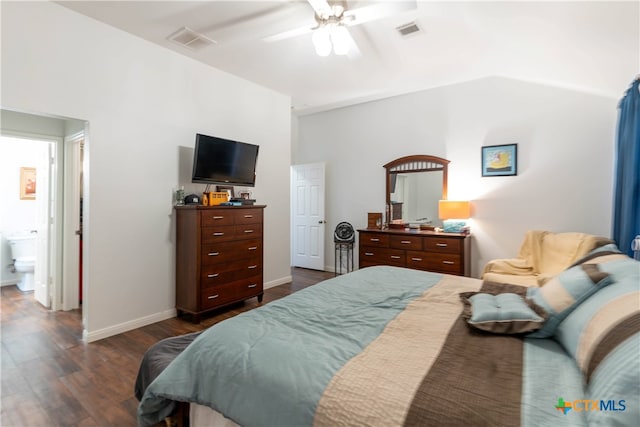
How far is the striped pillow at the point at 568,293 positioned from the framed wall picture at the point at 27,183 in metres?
6.56

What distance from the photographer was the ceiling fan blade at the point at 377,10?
236cm

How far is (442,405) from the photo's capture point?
93 centimetres

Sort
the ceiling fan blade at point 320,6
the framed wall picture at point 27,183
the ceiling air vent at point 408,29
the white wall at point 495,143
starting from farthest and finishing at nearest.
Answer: the framed wall picture at point 27,183, the white wall at point 495,143, the ceiling air vent at point 408,29, the ceiling fan blade at point 320,6

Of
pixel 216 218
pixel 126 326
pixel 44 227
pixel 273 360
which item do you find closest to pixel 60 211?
pixel 44 227

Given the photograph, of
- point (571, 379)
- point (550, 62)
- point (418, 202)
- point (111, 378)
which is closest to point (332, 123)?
point (418, 202)

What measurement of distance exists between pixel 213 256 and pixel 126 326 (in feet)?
3.46

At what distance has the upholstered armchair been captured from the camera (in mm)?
3002

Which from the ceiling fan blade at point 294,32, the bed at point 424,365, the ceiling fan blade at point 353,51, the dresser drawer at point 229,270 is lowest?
the dresser drawer at point 229,270

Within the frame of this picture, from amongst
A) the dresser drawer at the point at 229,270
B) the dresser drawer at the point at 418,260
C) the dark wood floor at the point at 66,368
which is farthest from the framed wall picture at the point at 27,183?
the dresser drawer at the point at 418,260

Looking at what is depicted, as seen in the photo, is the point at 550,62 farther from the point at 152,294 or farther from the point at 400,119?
the point at 152,294

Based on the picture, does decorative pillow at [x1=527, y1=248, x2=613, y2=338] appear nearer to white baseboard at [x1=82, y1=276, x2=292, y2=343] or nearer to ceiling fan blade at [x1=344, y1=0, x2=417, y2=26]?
ceiling fan blade at [x1=344, y1=0, x2=417, y2=26]

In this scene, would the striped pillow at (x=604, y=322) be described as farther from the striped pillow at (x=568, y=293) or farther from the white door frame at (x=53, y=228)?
the white door frame at (x=53, y=228)

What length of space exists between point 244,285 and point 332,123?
3.33 metres

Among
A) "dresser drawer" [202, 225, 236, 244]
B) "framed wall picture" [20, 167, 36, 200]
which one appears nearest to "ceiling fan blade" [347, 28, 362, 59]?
"dresser drawer" [202, 225, 236, 244]
